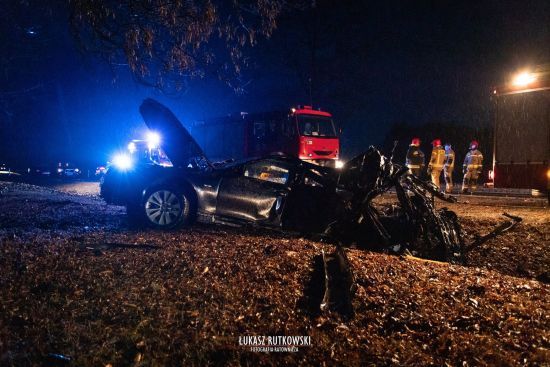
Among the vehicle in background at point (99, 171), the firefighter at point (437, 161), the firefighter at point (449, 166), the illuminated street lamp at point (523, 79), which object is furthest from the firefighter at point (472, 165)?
the vehicle in background at point (99, 171)

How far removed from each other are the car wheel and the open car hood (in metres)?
0.70

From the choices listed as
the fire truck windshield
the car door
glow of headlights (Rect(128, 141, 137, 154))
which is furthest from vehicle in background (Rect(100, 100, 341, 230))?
glow of headlights (Rect(128, 141, 137, 154))

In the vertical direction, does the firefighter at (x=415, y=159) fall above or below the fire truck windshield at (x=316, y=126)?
below

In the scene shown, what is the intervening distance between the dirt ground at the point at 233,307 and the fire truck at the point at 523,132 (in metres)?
6.07

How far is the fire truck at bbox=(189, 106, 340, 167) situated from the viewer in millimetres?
14430

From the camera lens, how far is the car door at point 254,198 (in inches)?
243

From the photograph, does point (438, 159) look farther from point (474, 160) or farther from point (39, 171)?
point (39, 171)

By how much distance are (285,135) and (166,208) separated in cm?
884

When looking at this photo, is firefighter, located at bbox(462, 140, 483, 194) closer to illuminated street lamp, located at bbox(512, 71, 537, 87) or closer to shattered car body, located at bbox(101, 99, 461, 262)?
illuminated street lamp, located at bbox(512, 71, 537, 87)

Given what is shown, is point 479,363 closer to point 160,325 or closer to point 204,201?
point 160,325

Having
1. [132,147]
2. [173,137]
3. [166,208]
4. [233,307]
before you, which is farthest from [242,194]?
[132,147]

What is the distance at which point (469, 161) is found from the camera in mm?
12789

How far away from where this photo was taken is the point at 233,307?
3240 mm

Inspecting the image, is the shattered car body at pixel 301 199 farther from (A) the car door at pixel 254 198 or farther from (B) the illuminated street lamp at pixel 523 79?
(B) the illuminated street lamp at pixel 523 79
